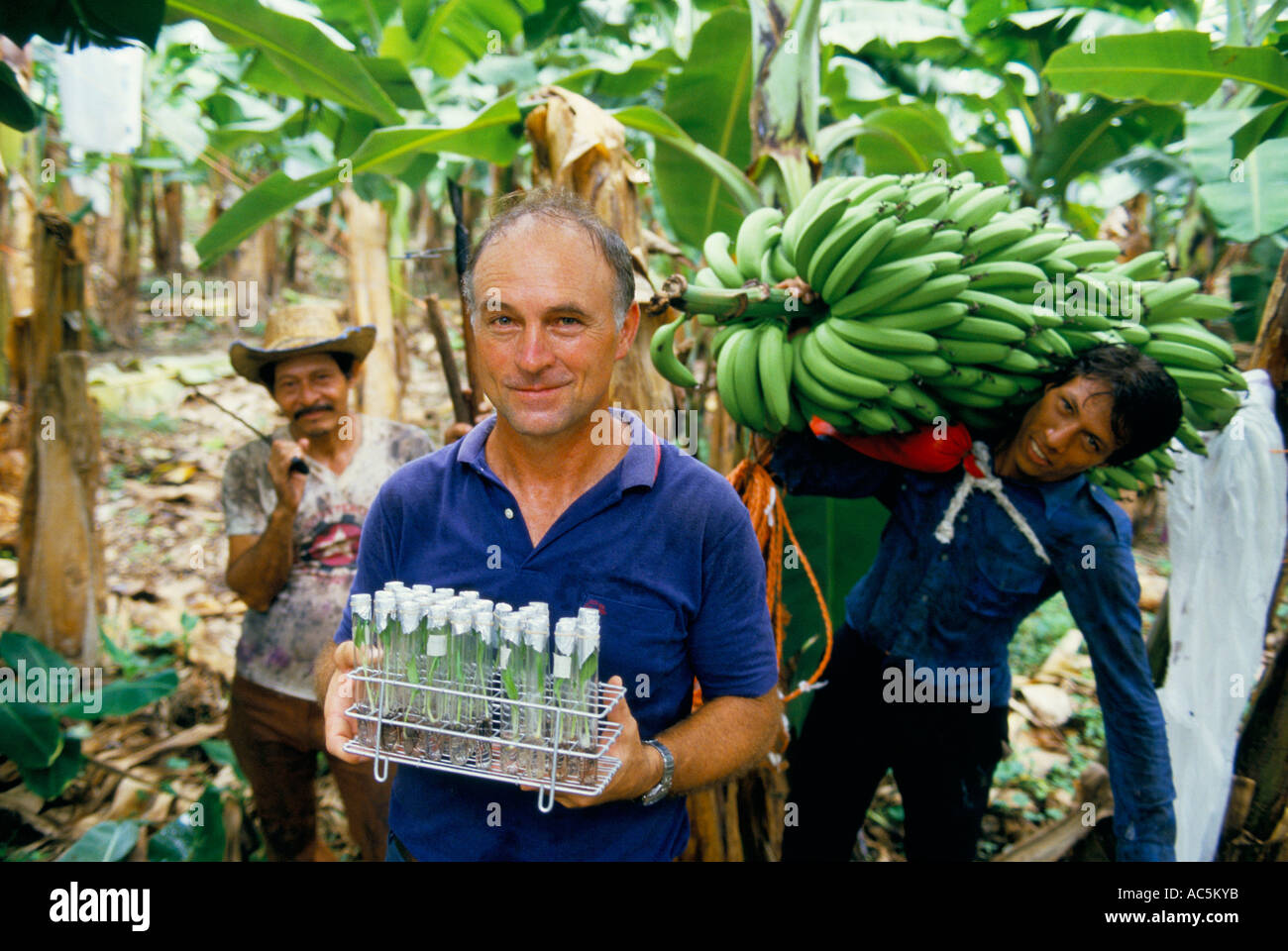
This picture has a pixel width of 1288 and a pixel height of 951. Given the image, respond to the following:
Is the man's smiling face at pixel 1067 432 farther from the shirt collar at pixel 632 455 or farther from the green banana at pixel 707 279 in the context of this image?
the shirt collar at pixel 632 455

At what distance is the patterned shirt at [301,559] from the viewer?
2.53 metres

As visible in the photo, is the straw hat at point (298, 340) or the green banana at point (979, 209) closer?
the green banana at point (979, 209)

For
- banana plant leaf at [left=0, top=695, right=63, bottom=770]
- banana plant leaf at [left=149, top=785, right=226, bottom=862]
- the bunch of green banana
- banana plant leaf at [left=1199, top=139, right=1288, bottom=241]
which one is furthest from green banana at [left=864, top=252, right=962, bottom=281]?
banana plant leaf at [left=0, top=695, right=63, bottom=770]

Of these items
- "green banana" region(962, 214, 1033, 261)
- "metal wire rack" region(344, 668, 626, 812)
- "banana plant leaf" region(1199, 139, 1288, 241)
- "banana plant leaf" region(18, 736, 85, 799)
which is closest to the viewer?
"metal wire rack" region(344, 668, 626, 812)

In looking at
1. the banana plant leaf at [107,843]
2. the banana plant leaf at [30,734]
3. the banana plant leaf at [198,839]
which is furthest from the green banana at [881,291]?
the banana plant leaf at [30,734]

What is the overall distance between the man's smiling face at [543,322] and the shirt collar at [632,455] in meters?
0.12

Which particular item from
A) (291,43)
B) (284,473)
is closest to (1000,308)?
(284,473)

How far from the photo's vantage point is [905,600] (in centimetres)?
214

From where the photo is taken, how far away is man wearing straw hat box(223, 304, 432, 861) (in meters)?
2.52

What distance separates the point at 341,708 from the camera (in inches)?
52.4

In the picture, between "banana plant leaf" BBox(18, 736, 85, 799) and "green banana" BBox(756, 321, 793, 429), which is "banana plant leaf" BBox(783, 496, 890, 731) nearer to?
"green banana" BBox(756, 321, 793, 429)

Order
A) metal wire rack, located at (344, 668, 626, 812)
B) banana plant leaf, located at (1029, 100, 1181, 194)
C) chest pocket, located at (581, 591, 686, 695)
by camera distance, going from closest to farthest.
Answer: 1. metal wire rack, located at (344, 668, 626, 812)
2. chest pocket, located at (581, 591, 686, 695)
3. banana plant leaf, located at (1029, 100, 1181, 194)
